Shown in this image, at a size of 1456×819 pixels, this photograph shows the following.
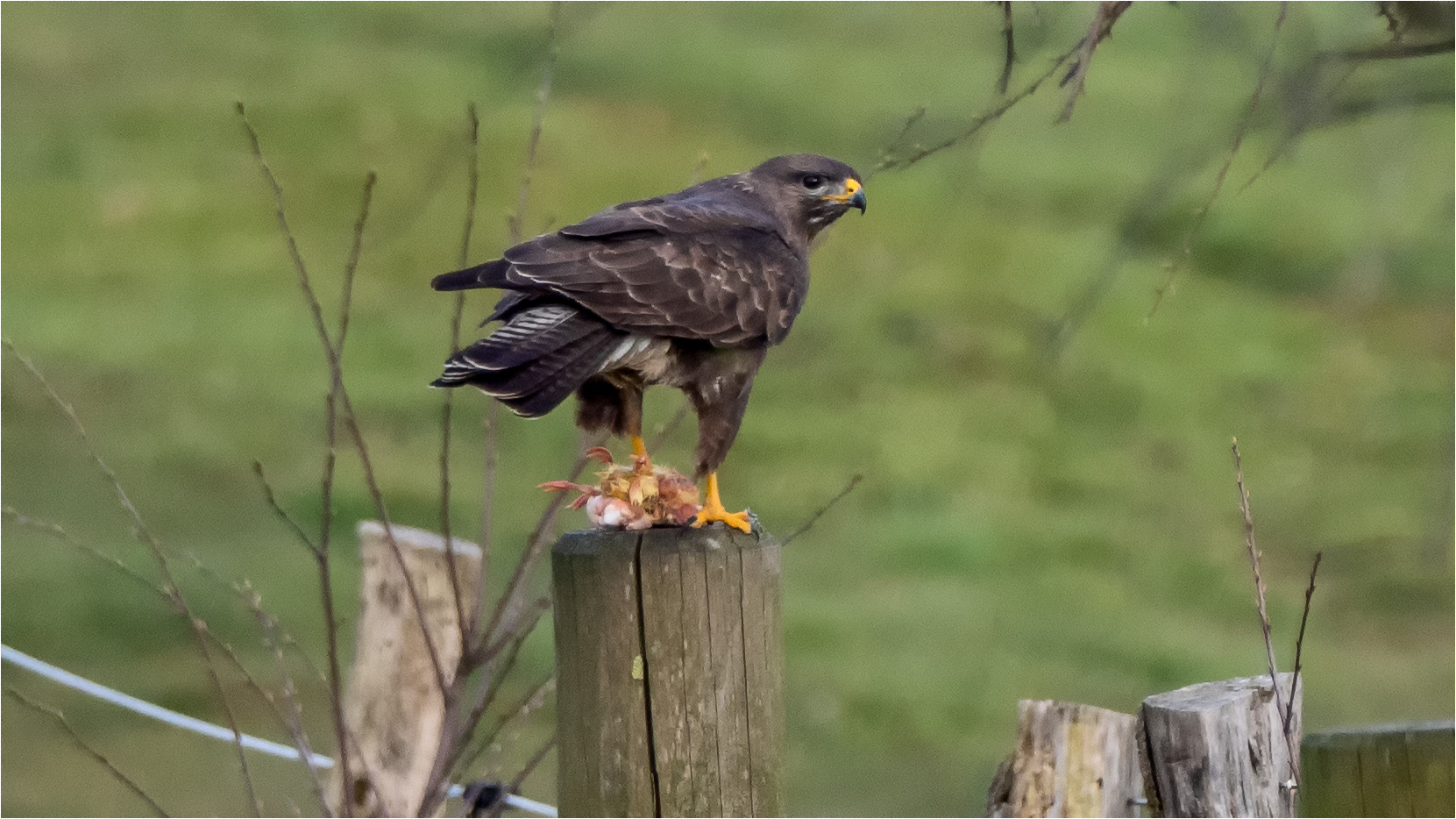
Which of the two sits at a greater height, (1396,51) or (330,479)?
(1396,51)

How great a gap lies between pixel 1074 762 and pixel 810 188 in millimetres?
1051

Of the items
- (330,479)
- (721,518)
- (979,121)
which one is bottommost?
(721,518)

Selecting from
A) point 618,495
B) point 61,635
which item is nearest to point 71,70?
point 61,635

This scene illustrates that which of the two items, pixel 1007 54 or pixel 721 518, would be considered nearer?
pixel 721 518

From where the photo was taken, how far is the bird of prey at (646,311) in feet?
6.06

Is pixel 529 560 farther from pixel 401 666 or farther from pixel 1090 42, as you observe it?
pixel 1090 42

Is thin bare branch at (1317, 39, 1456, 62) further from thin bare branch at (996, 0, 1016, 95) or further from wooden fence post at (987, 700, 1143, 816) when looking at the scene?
wooden fence post at (987, 700, 1143, 816)

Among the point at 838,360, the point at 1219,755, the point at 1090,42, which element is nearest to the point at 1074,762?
the point at 1219,755

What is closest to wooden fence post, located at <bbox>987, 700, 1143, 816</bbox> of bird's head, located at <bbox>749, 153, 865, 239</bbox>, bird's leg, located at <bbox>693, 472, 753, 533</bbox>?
bird's leg, located at <bbox>693, 472, 753, 533</bbox>

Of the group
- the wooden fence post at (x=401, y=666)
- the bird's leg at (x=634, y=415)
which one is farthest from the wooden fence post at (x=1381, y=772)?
the wooden fence post at (x=401, y=666)

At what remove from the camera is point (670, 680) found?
1688mm

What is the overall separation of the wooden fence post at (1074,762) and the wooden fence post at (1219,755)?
1.31 ft

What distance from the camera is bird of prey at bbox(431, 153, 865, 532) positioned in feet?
6.06

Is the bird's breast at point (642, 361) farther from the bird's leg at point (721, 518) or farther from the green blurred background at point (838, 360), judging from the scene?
the green blurred background at point (838, 360)
